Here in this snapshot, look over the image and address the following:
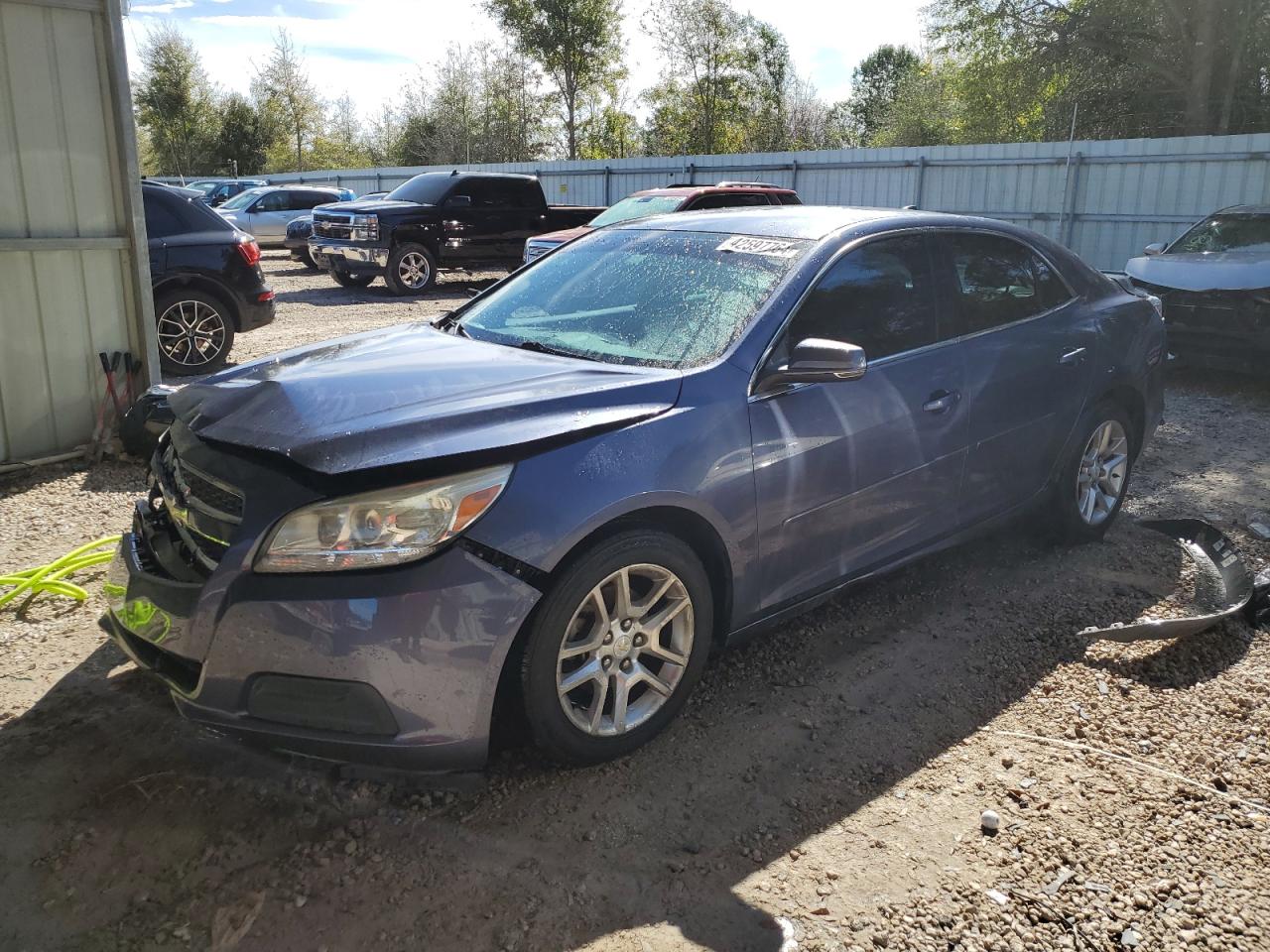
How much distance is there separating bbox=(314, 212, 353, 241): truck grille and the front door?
45.0 feet

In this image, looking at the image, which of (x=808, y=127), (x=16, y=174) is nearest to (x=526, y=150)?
(x=808, y=127)

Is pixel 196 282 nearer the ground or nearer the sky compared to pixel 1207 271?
nearer the ground

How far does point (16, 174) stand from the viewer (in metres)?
6.02

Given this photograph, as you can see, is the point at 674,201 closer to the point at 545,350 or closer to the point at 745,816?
the point at 545,350

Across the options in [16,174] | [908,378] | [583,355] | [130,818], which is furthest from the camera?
[16,174]

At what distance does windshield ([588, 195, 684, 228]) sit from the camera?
13.1 metres

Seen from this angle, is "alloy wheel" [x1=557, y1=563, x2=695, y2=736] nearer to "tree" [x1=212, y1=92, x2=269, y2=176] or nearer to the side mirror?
the side mirror

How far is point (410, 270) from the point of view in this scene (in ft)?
53.9

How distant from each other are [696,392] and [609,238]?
1412 mm

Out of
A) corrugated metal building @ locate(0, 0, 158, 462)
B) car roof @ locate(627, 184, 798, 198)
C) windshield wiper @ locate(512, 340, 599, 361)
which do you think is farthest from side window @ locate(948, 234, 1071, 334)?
car roof @ locate(627, 184, 798, 198)

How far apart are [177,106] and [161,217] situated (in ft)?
145

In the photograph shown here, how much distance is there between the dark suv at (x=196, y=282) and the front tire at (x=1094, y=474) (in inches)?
293

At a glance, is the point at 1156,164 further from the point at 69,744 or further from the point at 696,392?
the point at 69,744

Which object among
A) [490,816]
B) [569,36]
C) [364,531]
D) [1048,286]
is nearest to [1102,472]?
[1048,286]
